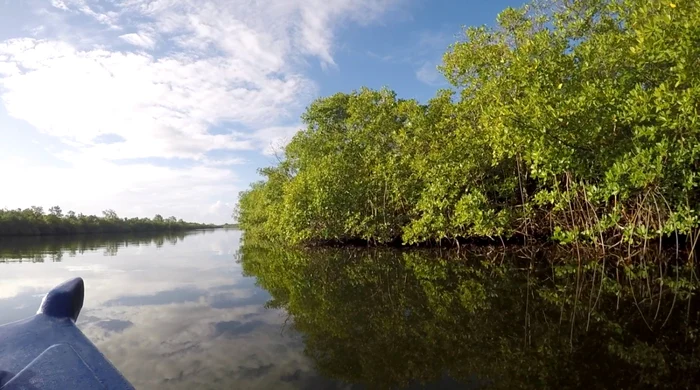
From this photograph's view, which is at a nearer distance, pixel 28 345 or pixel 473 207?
pixel 28 345

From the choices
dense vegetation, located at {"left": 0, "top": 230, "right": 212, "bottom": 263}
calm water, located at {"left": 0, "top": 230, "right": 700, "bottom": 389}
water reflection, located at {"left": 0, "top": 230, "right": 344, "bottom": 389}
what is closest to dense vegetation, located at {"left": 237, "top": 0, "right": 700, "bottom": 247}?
calm water, located at {"left": 0, "top": 230, "right": 700, "bottom": 389}

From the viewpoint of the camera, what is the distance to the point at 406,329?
5.05m

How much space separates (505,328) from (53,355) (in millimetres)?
4720

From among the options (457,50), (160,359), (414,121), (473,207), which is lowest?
(160,359)

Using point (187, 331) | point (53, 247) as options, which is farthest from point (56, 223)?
point (187, 331)

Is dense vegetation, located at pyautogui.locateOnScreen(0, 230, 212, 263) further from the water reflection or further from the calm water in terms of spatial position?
the calm water

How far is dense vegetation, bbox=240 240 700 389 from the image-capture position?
3486 millimetres

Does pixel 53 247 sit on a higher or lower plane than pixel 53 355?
lower

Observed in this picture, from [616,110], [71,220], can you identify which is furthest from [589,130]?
[71,220]

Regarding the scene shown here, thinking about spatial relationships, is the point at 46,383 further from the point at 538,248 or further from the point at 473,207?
the point at 538,248

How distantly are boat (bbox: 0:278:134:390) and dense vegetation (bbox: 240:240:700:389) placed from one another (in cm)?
206

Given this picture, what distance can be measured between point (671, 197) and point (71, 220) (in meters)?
74.5

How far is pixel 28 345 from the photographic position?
2.60m

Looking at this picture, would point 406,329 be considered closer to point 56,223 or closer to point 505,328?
point 505,328
